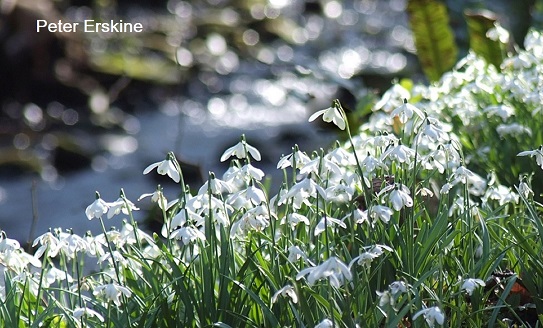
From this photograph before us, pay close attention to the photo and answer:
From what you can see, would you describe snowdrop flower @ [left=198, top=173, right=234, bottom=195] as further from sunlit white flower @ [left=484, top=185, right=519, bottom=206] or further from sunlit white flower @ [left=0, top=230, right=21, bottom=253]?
sunlit white flower @ [left=484, top=185, right=519, bottom=206]

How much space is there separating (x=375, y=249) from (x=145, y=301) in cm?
65

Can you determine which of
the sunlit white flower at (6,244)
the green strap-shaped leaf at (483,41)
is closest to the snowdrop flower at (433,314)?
the sunlit white flower at (6,244)

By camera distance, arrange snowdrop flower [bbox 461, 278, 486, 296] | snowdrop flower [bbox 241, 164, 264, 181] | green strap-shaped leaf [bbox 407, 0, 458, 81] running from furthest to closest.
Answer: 1. green strap-shaped leaf [bbox 407, 0, 458, 81]
2. snowdrop flower [bbox 241, 164, 264, 181]
3. snowdrop flower [bbox 461, 278, 486, 296]

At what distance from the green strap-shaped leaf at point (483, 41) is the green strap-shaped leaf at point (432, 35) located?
0.21 meters

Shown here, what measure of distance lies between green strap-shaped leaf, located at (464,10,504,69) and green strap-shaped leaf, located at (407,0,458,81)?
0.70ft

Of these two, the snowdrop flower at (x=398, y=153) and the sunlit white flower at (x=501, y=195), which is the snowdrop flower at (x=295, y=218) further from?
the sunlit white flower at (x=501, y=195)

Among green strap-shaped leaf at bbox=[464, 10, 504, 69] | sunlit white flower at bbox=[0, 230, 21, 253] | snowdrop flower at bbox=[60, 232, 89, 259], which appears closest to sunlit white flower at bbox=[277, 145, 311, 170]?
snowdrop flower at bbox=[60, 232, 89, 259]

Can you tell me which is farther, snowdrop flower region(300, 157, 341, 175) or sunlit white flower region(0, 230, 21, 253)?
sunlit white flower region(0, 230, 21, 253)

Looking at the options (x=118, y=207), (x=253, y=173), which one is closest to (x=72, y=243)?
(x=118, y=207)

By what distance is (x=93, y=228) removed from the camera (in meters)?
6.37

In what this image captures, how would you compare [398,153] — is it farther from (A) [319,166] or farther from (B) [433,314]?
(B) [433,314]

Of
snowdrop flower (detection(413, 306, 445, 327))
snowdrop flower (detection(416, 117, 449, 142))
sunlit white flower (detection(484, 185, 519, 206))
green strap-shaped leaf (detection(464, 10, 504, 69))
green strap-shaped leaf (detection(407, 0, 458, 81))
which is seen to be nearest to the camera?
snowdrop flower (detection(413, 306, 445, 327))

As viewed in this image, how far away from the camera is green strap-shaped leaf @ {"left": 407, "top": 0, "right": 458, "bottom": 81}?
4.82 meters

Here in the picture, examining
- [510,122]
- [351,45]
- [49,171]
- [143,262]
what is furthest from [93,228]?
[351,45]
